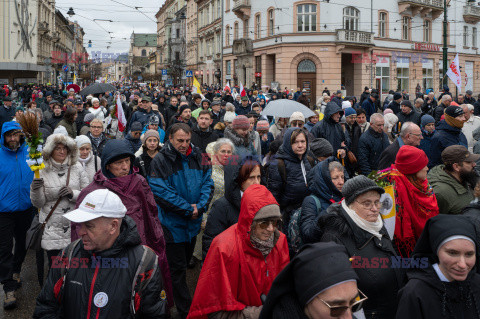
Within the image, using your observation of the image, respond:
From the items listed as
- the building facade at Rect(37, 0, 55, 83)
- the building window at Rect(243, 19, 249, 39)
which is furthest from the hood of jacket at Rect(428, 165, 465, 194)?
the building facade at Rect(37, 0, 55, 83)

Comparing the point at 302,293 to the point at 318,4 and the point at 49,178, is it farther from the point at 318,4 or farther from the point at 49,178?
the point at 318,4

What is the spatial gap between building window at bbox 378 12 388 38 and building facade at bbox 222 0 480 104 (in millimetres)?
77

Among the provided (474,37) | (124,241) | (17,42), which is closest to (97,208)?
(124,241)

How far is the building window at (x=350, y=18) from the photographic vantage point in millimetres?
32688

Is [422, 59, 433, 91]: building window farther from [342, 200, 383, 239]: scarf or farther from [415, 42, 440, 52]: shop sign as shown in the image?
[342, 200, 383, 239]: scarf

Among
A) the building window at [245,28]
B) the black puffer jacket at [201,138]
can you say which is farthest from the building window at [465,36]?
the black puffer jacket at [201,138]

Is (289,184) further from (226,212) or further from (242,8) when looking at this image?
(242,8)

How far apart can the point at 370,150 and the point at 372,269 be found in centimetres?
451

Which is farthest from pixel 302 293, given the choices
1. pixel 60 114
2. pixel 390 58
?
pixel 390 58

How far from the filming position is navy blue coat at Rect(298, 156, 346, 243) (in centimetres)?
391

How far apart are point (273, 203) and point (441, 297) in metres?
1.17

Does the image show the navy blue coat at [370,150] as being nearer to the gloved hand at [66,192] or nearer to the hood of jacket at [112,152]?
the hood of jacket at [112,152]

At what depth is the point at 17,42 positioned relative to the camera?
3553 centimetres

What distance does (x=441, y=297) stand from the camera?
8.38 feet
